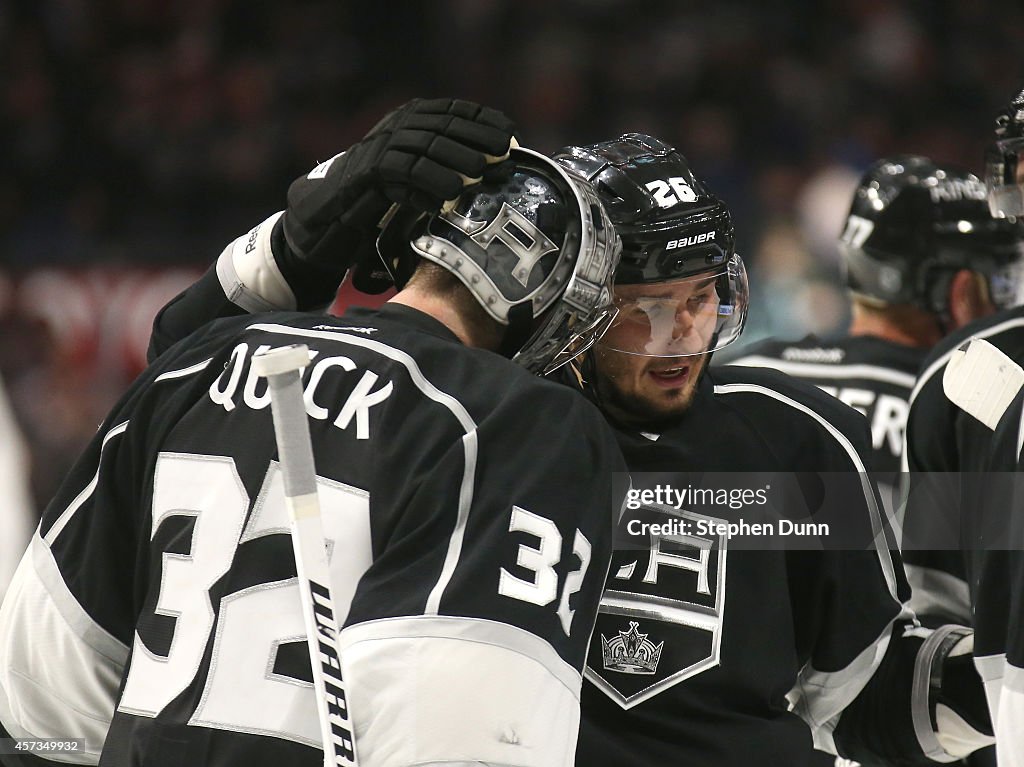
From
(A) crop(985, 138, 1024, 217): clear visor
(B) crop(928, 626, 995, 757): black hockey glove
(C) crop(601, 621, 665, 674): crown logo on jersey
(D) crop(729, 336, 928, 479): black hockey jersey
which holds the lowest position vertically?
(B) crop(928, 626, 995, 757): black hockey glove

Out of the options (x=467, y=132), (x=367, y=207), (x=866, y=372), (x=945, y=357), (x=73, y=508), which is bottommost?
(x=866, y=372)

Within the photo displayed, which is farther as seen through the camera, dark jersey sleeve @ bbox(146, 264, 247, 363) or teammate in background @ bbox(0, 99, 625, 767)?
dark jersey sleeve @ bbox(146, 264, 247, 363)

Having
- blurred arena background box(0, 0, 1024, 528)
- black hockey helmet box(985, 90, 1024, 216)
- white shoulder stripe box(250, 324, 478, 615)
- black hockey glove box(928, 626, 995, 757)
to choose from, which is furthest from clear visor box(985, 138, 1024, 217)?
blurred arena background box(0, 0, 1024, 528)

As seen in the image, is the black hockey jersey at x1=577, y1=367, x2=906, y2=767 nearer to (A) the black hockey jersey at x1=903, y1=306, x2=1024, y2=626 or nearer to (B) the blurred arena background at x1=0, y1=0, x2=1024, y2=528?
(A) the black hockey jersey at x1=903, y1=306, x2=1024, y2=626

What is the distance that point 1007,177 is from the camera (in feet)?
7.49

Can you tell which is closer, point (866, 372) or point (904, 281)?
point (866, 372)

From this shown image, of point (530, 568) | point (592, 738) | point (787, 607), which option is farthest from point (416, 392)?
point (787, 607)

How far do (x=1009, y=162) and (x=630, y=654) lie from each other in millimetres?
1048

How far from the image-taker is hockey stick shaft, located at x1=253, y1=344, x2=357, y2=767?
1.43 m

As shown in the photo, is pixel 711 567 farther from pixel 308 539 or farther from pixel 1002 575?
pixel 308 539

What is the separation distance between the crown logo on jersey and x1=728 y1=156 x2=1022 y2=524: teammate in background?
1395mm

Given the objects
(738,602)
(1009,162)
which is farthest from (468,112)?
(1009,162)

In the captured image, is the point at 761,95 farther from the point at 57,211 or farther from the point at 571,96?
the point at 57,211

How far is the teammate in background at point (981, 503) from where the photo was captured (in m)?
2.00
